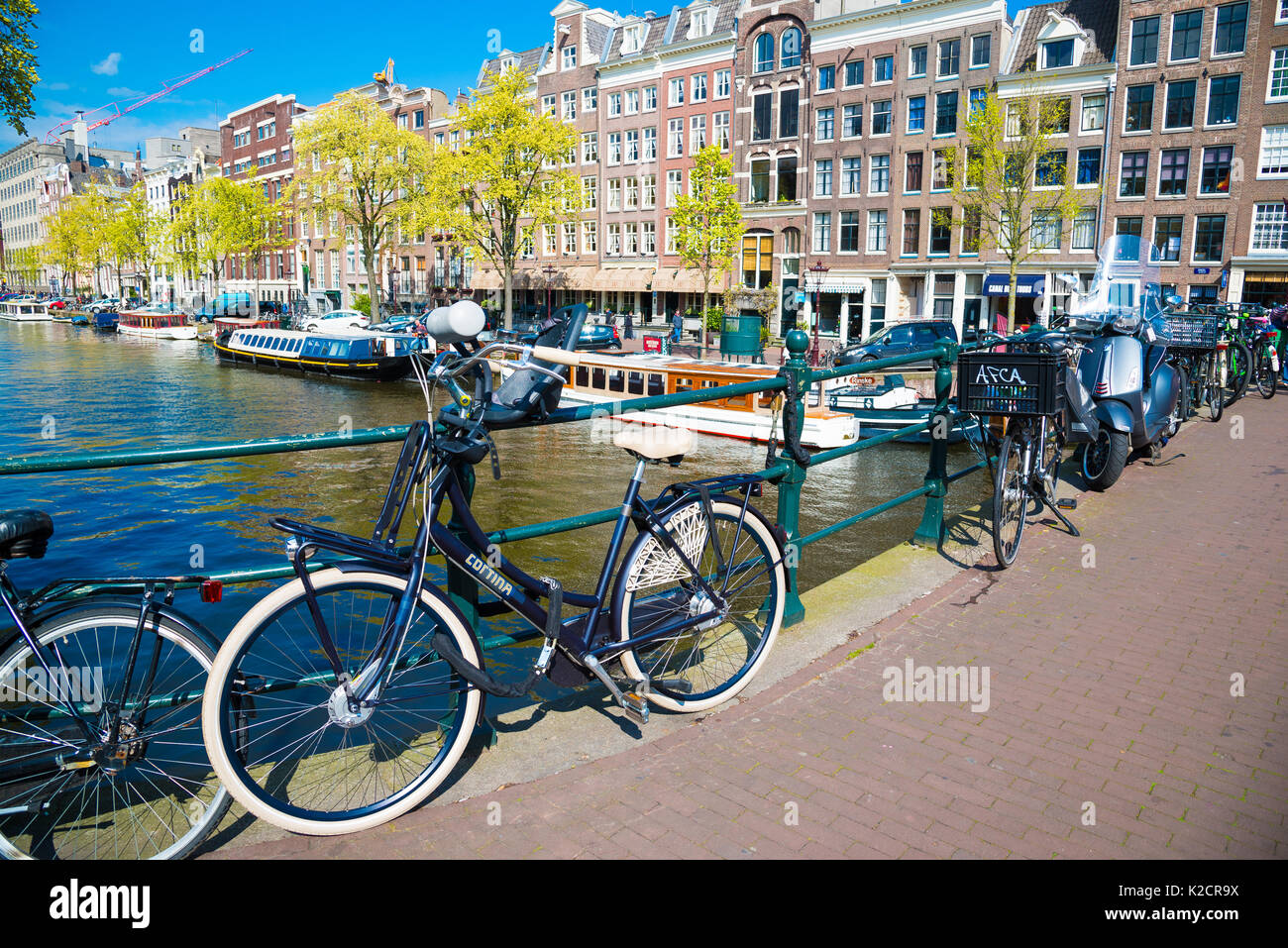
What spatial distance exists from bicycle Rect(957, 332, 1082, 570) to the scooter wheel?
77.9 inches

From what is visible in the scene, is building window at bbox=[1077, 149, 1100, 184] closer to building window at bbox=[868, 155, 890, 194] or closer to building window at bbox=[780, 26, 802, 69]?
building window at bbox=[868, 155, 890, 194]

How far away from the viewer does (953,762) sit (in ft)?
10.9

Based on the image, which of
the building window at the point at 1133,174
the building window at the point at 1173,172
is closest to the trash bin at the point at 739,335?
the building window at the point at 1133,174

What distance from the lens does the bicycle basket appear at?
10312 millimetres

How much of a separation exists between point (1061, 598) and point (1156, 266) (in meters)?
5.48

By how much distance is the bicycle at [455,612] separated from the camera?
2.67 meters

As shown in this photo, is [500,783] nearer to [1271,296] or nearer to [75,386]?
[75,386]

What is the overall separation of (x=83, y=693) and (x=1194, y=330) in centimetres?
1136

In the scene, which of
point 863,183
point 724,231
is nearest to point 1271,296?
point 863,183

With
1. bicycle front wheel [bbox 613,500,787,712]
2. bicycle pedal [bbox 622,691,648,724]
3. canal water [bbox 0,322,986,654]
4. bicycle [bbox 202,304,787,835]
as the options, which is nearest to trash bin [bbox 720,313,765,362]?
canal water [bbox 0,322,986,654]

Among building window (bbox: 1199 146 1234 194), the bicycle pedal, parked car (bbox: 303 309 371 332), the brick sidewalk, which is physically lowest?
the brick sidewalk

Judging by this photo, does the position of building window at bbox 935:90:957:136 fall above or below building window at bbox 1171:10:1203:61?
below

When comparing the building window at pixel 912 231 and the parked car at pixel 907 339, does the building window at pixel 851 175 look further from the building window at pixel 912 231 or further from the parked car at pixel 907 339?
the parked car at pixel 907 339

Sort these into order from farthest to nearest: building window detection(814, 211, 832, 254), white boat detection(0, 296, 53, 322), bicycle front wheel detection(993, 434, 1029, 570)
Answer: white boat detection(0, 296, 53, 322), building window detection(814, 211, 832, 254), bicycle front wheel detection(993, 434, 1029, 570)
